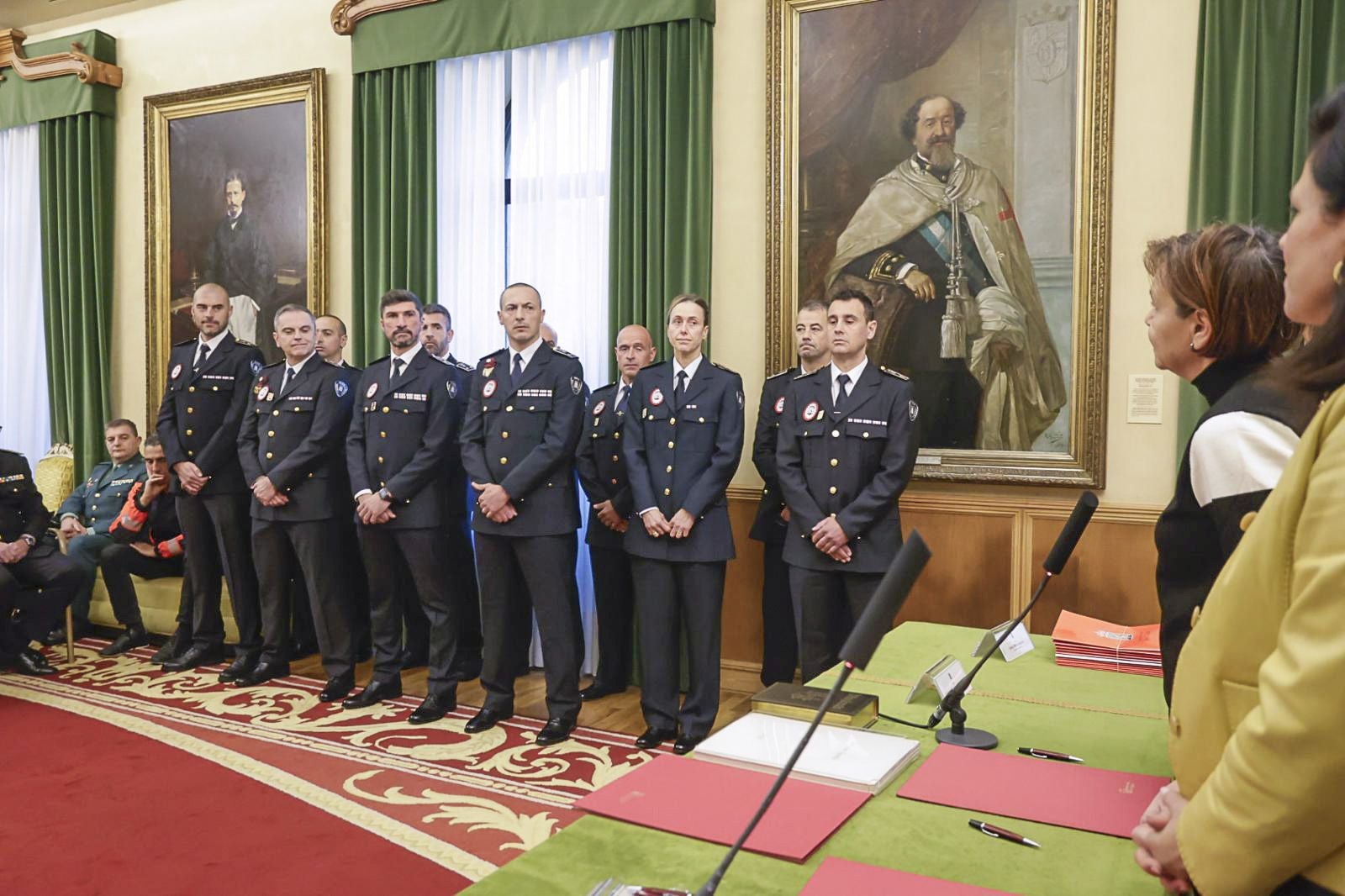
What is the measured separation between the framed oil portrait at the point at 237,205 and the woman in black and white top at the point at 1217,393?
17.6 ft

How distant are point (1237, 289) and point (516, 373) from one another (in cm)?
308

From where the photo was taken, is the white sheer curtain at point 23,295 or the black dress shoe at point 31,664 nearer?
the black dress shoe at point 31,664

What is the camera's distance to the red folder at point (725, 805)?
1.26 m

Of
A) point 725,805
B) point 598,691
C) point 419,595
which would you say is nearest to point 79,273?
point 419,595

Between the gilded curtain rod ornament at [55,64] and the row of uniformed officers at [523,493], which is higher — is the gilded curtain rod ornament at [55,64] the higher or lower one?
the higher one

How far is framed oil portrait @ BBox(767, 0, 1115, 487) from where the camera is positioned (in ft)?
14.3

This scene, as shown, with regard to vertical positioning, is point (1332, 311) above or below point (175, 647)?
above

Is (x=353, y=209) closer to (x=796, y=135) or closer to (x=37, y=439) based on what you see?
(x=796, y=135)

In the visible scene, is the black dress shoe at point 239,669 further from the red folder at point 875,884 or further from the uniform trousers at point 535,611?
the red folder at point 875,884

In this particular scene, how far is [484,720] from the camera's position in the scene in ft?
13.9

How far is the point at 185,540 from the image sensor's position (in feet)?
17.6

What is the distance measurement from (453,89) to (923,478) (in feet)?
10.9

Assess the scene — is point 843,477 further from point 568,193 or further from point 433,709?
point 568,193

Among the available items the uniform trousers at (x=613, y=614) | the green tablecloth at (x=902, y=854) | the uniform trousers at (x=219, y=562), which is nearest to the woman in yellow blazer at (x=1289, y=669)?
the green tablecloth at (x=902, y=854)
